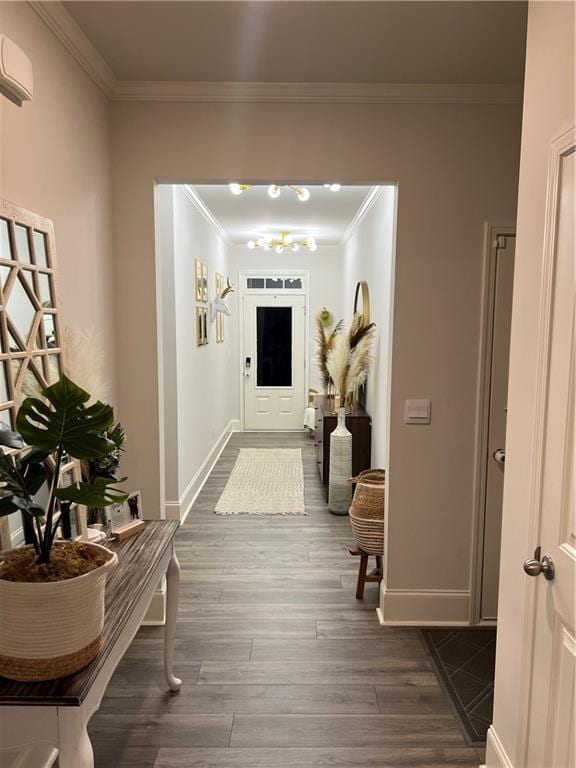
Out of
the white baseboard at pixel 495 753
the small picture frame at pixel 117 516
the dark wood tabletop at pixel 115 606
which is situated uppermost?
the small picture frame at pixel 117 516

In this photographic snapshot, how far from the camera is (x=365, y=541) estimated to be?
9.64 ft

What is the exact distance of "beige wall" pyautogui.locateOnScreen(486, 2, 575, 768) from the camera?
4.64 feet

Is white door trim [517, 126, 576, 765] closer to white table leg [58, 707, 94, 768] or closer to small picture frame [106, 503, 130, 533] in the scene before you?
white table leg [58, 707, 94, 768]

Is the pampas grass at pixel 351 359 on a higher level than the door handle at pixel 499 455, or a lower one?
higher

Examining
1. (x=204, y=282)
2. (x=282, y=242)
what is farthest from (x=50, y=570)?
(x=282, y=242)

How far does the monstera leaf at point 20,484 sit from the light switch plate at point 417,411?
1.88 metres

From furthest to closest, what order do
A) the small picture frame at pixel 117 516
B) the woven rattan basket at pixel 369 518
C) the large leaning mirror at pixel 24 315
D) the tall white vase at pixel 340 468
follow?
1. the tall white vase at pixel 340 468
2. the woven rattan basket at pixel 369 518
3. the small picture frame at pixel 117 516
4. the large leaning mirror at pixel 24 315

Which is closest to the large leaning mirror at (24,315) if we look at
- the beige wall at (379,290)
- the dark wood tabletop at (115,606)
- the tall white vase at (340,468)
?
the dark wood tabletop at (115,606)

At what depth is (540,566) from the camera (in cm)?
146

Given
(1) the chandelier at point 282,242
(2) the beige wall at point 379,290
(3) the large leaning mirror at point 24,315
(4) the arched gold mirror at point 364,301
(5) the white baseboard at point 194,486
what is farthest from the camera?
(1) the chandelier at point 282,242

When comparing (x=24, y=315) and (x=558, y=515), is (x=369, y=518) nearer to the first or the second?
(x=558, y=515)

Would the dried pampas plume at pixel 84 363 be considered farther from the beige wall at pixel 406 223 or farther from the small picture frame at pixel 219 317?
the small picture frame at pixel 219 317

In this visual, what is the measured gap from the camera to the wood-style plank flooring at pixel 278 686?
1.92 metres

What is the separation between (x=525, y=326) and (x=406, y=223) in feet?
3.87
